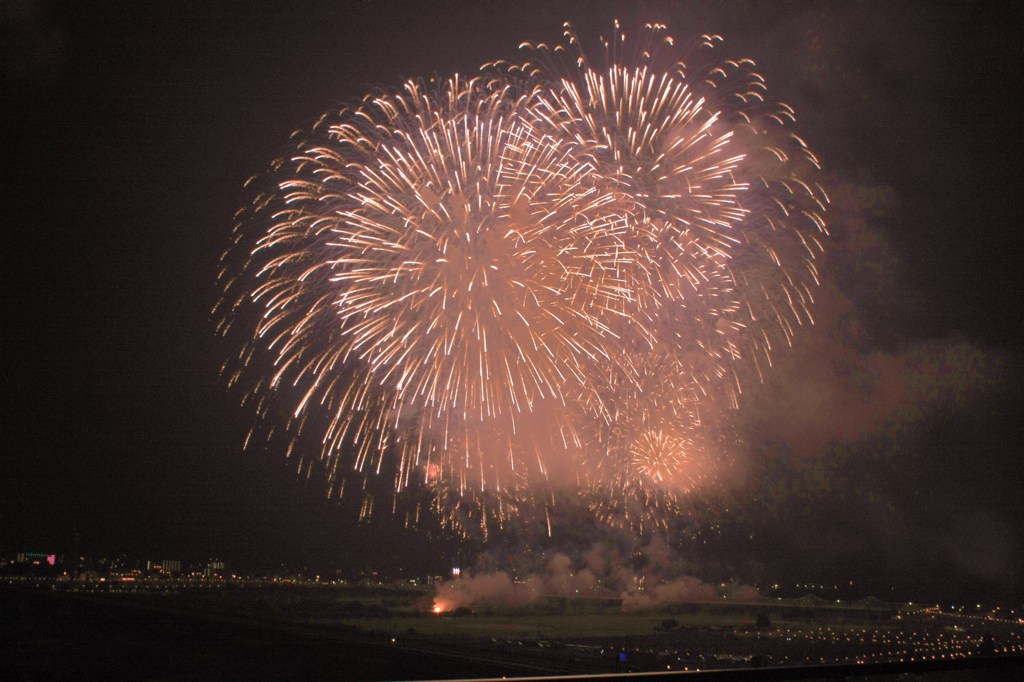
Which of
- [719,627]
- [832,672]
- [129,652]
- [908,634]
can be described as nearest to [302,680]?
[129,652]

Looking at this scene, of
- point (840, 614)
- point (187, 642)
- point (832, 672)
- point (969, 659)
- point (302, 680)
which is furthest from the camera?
point (840, 614)

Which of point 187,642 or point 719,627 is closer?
point 187,642

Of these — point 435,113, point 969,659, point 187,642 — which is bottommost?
point 187,642

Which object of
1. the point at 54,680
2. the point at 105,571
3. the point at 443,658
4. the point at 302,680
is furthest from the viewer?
the point at 105,571

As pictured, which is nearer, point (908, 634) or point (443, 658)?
point (443, 658)

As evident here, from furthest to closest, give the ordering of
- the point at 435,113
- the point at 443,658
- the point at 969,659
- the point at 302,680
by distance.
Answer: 1. the point at 443,658
2. the point at 435,113
3. the point at 302,680
4. the point at 969,659

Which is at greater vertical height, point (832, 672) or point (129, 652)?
point (832, 672)

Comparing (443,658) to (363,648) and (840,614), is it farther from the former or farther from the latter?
(840,614)

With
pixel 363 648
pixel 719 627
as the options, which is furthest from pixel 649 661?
pixel 719 627

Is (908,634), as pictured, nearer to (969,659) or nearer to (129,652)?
(129,652)
